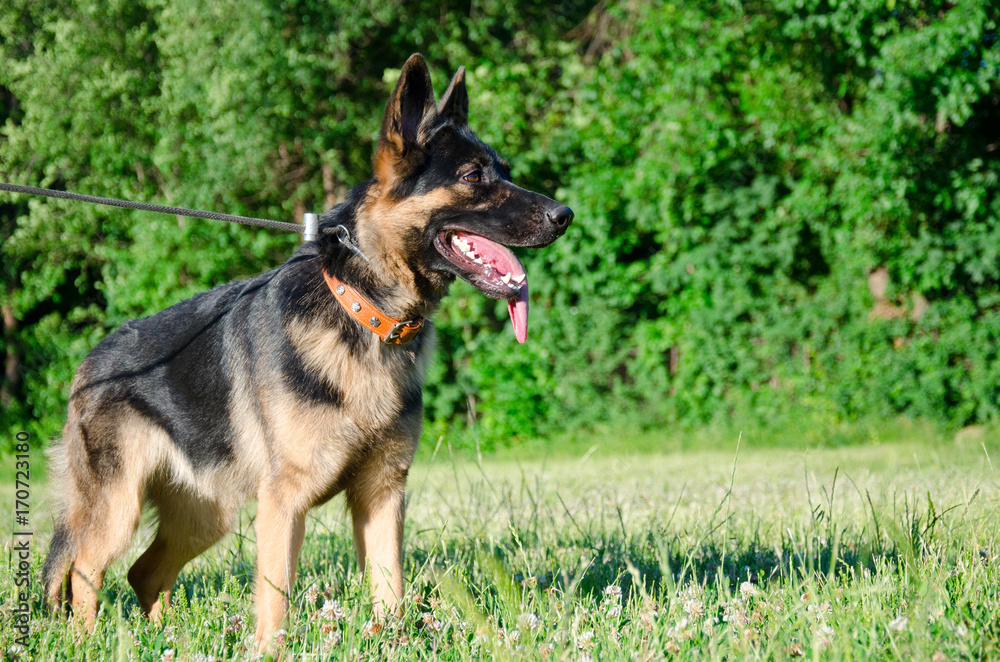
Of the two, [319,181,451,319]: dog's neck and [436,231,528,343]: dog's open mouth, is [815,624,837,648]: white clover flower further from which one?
[319,181,451,319]: dog's neck

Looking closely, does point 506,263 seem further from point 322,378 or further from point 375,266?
point 322,378

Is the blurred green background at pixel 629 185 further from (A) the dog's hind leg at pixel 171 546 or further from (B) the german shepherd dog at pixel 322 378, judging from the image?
(B) the german shepherd dog at pixel 322 378

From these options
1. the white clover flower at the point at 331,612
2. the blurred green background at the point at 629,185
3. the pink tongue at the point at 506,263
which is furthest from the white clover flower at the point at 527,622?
the blurred green background at the point at 629,185

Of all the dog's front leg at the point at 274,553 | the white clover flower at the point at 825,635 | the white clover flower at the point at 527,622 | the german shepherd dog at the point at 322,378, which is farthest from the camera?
the german shepherd dog at the point at 322,378

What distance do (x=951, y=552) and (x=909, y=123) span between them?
7173 mm

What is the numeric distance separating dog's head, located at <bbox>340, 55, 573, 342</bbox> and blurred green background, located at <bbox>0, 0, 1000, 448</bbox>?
7.17 metres

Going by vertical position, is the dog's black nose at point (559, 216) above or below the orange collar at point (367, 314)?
above

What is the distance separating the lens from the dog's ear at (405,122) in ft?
9.96

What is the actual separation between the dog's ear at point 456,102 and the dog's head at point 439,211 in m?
0.03

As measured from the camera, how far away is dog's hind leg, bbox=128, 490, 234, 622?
3664mm

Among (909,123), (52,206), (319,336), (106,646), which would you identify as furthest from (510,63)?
(106,646)

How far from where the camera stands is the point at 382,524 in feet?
10.2

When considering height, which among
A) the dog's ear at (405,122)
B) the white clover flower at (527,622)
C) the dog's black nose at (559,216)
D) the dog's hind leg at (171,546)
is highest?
the dog's ear at (405,122)

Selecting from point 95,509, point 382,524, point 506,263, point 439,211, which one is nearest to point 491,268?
point 506,263
